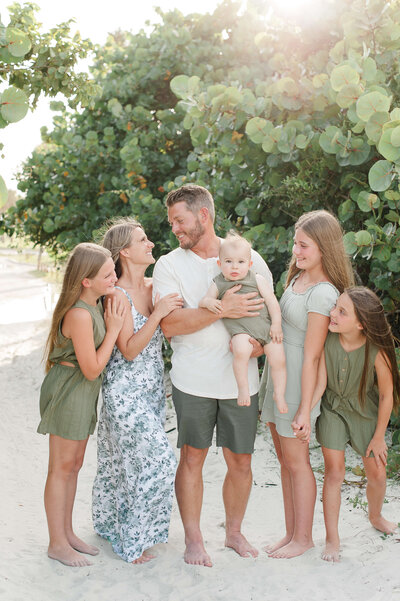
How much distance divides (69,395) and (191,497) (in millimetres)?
868

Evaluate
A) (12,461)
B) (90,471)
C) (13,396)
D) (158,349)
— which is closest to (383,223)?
(158,349)

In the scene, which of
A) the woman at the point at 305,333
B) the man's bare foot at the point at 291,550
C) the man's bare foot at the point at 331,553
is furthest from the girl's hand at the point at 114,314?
the man's bare foot at the point at 331,553

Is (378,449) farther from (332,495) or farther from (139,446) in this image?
(139,446)

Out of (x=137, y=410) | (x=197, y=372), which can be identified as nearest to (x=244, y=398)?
(x=197, y=372)

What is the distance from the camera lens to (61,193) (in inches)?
376

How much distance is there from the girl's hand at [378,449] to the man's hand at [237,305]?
941mm

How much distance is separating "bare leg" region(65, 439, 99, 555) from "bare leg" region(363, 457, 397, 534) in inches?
60.9

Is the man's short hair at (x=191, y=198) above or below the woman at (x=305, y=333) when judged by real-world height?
above

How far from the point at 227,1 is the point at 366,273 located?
5309 millimetres

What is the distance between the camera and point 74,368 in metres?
3.31

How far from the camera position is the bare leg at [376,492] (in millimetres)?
3346

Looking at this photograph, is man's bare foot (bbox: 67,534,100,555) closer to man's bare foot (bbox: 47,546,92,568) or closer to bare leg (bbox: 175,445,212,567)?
man's bare foot (bbox: 47,546,92,568)

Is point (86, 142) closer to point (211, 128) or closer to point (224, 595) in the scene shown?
point (211, 128)

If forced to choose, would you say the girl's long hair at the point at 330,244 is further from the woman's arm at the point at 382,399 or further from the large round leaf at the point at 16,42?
the large round leaf at the point at 16,42
